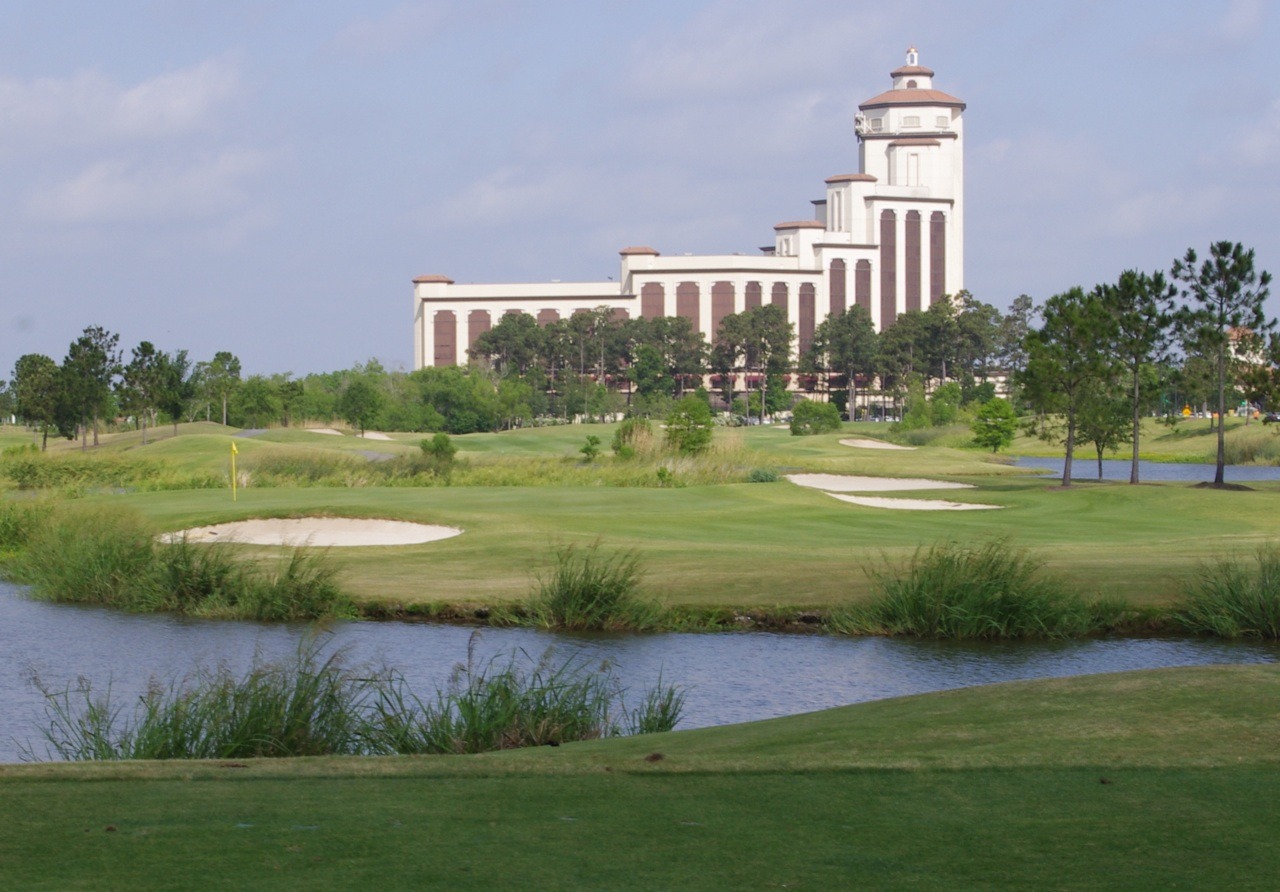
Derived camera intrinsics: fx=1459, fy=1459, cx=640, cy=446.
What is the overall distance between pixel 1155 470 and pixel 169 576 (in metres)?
54.8

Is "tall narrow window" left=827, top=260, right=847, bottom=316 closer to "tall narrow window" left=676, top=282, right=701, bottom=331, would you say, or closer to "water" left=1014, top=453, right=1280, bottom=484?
"tall narrow window" left=676, top=282, right=701, bottom=331

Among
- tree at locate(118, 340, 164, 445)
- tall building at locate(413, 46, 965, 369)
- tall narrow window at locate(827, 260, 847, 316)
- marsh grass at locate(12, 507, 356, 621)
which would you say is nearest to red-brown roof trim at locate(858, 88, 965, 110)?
tall building at locate(413, 46, 965, 369)

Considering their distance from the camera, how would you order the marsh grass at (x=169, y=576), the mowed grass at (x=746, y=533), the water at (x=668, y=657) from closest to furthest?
the water at (x=668, y=657) → the marsh grass at (x=169, y=576) → the mowed grass at (x=746, y=533)

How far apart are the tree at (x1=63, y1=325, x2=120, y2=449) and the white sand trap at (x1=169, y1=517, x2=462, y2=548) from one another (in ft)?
133

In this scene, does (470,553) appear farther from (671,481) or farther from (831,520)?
(671,481)

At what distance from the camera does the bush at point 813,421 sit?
305ft

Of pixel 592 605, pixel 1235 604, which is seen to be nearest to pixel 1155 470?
pixel 1235 604

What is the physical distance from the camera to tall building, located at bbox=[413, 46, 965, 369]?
506 ft

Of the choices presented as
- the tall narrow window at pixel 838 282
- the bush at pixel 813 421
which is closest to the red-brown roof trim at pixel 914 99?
the tall narrow window at pixel 838 282

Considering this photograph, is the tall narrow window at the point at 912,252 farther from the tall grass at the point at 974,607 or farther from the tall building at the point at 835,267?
the tall grass at the point at 974,607

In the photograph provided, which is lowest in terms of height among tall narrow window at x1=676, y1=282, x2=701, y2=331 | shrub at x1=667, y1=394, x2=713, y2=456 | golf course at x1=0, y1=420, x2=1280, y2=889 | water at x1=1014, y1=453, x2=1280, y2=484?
water at x1=1014, y1=453, x2=1280, y2=484

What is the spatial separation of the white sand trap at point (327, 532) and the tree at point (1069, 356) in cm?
2088

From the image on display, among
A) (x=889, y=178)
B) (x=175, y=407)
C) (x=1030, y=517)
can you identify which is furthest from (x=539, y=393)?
(x=1030, y=517)

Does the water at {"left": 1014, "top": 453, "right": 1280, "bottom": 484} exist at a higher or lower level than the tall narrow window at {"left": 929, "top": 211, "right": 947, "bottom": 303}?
lower
